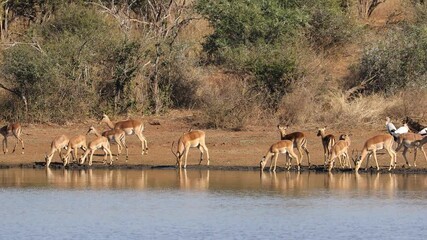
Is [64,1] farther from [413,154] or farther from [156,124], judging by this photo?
[413,154]

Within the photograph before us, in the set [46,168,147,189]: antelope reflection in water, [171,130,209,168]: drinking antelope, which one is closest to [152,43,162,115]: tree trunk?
[171,130,209,168]: drinking antelope

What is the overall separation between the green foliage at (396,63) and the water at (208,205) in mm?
9465

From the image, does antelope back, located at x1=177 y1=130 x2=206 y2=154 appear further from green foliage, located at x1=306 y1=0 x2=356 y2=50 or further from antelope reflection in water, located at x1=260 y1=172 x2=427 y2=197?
green foliage, located at x1=306 y1=0 x2=356 y2=50

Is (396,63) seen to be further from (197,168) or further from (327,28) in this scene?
(197,168)

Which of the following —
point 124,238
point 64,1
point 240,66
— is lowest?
point 124,238

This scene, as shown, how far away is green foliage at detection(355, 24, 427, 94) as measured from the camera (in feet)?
104

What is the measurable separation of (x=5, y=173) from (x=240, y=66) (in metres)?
9.67

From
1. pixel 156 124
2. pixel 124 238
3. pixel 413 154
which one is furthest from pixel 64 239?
pixel 156 124

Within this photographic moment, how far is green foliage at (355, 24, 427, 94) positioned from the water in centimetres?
947

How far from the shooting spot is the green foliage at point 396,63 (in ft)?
104

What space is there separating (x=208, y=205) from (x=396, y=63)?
14466 millimetres

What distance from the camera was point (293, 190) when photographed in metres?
21.0

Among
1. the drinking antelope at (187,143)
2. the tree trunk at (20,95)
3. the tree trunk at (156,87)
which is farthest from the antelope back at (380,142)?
the tree trunk at (20,95)

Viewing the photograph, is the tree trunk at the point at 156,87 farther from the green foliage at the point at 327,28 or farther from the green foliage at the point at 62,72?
the green foliage at the point at 327,28
